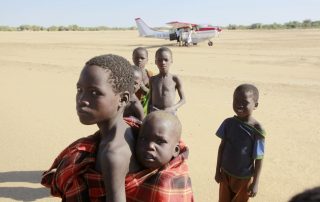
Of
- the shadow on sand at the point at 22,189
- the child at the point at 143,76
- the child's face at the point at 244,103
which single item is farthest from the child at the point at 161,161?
the shadow on sand at the point at 22,189

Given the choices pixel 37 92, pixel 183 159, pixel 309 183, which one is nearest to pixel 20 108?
pixel 37 92

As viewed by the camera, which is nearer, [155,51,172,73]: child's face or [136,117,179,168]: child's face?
[136,117,179,168]: child's face

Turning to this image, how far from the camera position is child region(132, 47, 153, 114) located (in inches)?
179

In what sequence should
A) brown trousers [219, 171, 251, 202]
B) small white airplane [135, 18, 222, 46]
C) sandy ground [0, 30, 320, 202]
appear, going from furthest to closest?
1. small white airplane [135, 18, 222, 46]
2. sandy ground [0, 30, 320, 202]
3. brown trousers [219, 171, 251, 202]

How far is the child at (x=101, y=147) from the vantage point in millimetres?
1602

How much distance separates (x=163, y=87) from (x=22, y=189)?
6.80 feet

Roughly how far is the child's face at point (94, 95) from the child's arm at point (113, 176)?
7.5 inches

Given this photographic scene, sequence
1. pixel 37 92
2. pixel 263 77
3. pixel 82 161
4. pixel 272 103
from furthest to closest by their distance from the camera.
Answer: pixel 263 77 → pixel 37 92 → pixel 272 103 → pixel 82 161

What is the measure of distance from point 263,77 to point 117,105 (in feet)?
43.7

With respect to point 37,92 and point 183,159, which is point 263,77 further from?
point 183,159

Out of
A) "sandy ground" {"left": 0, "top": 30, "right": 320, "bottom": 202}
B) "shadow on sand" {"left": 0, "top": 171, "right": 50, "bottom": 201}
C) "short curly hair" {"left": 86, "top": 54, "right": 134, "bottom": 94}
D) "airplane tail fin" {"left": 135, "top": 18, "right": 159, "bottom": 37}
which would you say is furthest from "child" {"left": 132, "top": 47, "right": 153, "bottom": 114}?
"airplane tail fin" {"left": 135, "top": 18, "right": 159, "bottom": 37}

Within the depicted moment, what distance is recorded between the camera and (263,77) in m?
14.5

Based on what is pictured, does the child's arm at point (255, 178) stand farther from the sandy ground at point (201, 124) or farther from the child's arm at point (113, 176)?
the child's arm at point (113, 176)

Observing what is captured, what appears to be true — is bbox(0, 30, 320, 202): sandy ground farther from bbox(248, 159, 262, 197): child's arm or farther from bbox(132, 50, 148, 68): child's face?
bbox(132, 50, 148, 68): child's face
